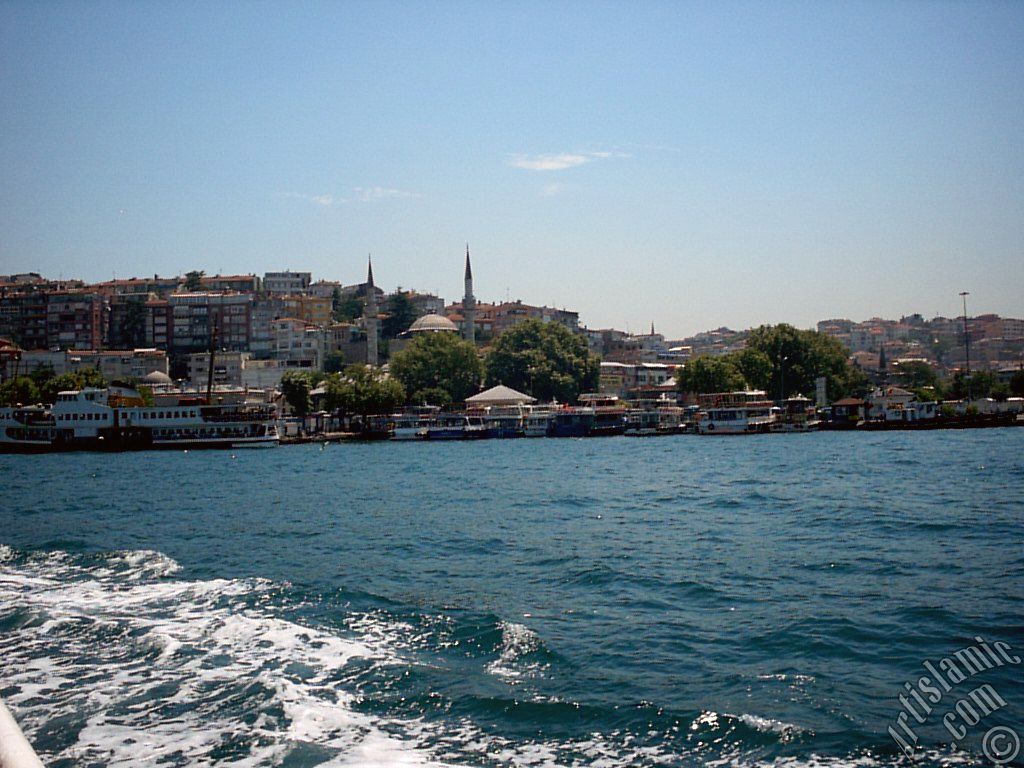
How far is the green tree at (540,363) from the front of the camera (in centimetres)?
7081

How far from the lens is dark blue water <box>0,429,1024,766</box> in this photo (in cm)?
675

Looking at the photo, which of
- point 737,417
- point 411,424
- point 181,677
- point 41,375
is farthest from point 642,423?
point 181,677

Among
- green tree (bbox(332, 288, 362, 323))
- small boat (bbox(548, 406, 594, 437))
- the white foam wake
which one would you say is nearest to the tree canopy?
green tree (bbox(332, 288, 362, 323))

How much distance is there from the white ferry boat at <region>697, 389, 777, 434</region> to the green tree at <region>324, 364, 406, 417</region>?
21608 millimetres

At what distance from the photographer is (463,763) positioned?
628 centimetres

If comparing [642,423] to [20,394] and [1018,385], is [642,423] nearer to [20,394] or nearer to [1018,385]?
[1018,385]

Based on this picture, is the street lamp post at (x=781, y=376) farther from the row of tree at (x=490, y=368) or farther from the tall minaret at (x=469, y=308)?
the tall minaret at (x=469, y=308)

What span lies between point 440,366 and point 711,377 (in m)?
20.8

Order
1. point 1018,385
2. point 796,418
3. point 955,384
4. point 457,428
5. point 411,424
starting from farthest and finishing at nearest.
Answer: point 955,384 → point 1018,385 → point 796,418 → point 411,424 → point 457,428

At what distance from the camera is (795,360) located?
231 ft

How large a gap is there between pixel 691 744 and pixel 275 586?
7260 millimetres

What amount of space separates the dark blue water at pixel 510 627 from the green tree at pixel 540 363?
48.8 m

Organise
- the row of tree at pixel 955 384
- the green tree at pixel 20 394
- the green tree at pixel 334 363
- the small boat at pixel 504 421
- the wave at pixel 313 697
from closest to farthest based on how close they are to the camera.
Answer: the wave at pixel 313 697 → the green tree at pixel 20 394 → the small boat at pixel 504 421 → the row of tree at pixel 955 384 → the green tree at pixel 334 363

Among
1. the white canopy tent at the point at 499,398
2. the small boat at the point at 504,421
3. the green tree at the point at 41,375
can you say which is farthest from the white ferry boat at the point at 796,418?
the green tree at the point at 41,375
